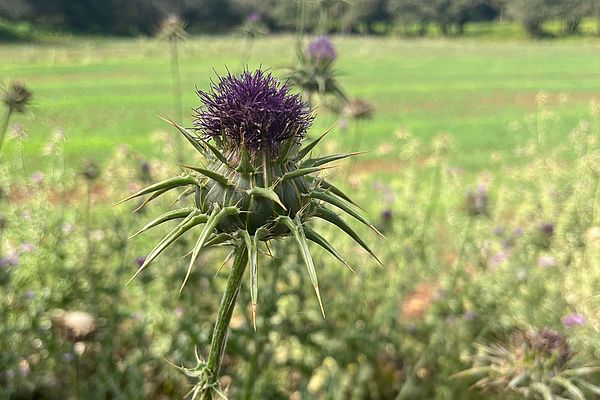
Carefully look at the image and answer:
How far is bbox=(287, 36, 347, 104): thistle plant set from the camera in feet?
14.4

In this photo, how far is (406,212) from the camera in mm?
7020

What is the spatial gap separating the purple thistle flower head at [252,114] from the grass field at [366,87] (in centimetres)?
300

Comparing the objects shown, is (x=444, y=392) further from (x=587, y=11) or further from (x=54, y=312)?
A: (x=587, y=11)

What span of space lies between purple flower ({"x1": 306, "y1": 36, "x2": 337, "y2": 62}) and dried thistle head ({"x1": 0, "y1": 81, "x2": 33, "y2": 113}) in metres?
2.45

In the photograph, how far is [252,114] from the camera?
7.38 feet

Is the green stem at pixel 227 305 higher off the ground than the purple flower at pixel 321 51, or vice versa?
the purple flower at pixel 321 51

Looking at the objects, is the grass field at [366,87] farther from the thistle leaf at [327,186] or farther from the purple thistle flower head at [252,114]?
the thistle leaf at [327,186]

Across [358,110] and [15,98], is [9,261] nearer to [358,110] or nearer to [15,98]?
[15,98]

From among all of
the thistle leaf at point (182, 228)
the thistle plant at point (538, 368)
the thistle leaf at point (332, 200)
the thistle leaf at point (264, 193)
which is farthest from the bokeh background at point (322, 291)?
the thistle leaf at point (182, 228)

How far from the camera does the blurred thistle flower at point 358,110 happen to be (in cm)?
592

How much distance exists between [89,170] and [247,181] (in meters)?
3.14

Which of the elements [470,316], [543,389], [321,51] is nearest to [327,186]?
[543,389]

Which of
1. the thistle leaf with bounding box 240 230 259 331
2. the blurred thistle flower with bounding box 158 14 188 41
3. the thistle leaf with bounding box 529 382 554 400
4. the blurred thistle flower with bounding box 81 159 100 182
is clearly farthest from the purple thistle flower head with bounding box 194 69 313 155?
the blurred thistle flower with bounding box 158 14 188 41

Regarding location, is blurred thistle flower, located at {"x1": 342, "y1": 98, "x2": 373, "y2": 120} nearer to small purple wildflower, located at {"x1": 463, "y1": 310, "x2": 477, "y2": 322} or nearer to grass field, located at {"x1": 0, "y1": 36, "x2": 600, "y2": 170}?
grass field, located at {"x1": 0, "y1": 36, "x2": 600, "y2": 170}
